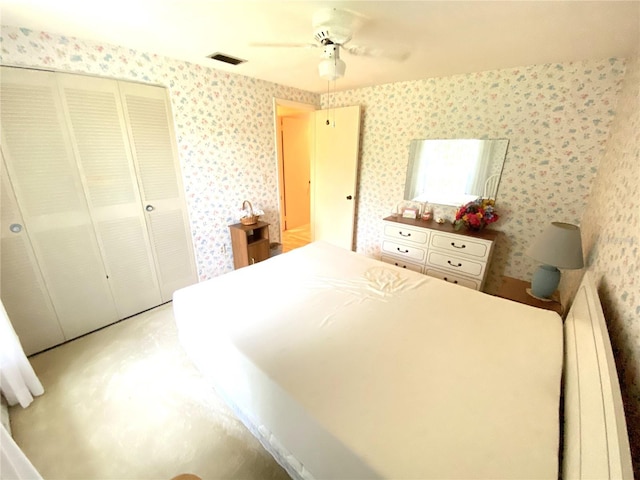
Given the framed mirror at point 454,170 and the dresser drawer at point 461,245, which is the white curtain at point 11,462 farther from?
the framed mirror at point 454,170

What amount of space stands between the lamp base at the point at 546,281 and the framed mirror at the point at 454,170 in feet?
3.29

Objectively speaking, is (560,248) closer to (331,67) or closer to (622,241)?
(622,241)

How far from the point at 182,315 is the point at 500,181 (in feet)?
9.54

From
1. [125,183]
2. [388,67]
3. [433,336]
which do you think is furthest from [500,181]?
[125,183]

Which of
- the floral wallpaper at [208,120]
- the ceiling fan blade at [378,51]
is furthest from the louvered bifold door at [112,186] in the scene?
the ceiling fan blade at [378,51]

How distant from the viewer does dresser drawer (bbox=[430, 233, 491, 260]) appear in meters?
2.34

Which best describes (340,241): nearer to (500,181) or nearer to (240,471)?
(500,181)

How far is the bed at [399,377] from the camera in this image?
0.79 metres

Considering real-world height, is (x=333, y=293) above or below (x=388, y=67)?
below

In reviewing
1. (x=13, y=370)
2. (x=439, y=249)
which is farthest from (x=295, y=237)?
(x=13, y=370)

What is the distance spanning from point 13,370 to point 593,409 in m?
2.66

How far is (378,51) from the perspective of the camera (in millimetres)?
1884

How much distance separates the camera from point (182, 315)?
1574mm

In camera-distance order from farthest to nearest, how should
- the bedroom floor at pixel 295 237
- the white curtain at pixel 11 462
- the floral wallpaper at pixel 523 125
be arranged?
the bedroom floor at pixel 295 237 → the floral wallpaper at pixel 523 125 → the white curtain at pixel 11 462
